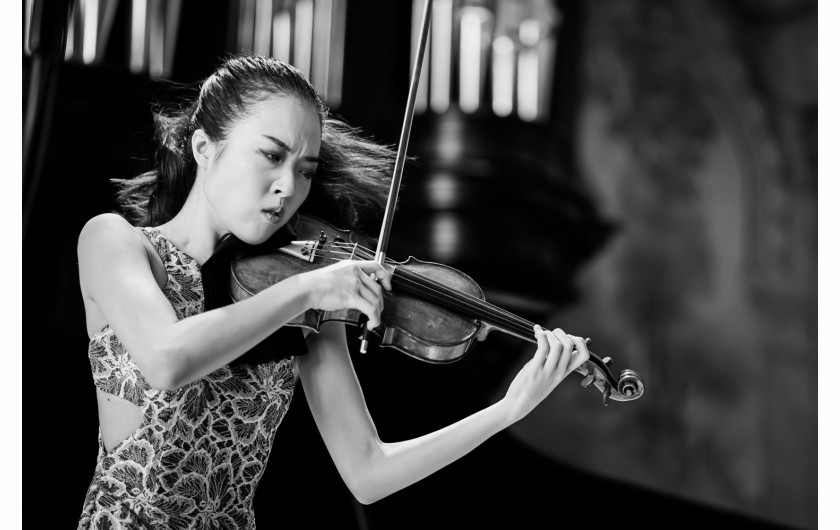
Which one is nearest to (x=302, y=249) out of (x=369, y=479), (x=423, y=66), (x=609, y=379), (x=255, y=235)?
(x=255, y=235)

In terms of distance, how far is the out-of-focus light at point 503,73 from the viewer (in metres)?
4.08

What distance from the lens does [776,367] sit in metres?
5.85

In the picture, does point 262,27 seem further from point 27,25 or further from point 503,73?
point 27,25

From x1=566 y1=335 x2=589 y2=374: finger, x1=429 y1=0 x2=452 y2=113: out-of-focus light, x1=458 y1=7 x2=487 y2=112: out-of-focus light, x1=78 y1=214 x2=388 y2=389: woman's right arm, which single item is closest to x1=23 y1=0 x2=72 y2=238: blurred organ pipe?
x1=78 y1=214 x2=388 y2=389: woman's right arm

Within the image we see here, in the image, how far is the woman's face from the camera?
59.1 inches

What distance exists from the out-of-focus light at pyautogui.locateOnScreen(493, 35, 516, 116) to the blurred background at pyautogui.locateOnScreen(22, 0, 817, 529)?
1 centimetres

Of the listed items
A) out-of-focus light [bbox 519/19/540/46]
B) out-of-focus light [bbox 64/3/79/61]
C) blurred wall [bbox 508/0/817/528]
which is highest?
out-of-focus light [bbox 519/19/540/46]

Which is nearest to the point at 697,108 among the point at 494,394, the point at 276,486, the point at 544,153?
the point at 544,153

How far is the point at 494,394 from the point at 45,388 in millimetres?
1281

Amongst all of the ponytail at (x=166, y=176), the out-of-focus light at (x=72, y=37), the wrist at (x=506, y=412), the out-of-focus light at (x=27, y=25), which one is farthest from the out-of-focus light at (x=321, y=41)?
the wrist at (x=506, y=412)

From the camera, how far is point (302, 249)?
5.10 ft

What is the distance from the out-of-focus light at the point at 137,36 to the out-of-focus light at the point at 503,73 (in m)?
1.46

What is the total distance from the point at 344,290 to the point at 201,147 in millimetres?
376

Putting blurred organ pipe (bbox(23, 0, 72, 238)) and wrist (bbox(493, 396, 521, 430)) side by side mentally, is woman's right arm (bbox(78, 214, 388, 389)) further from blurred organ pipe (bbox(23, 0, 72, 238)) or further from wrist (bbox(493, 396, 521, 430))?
blurred organ pipe (bbox(23, 0, 72, 238))
